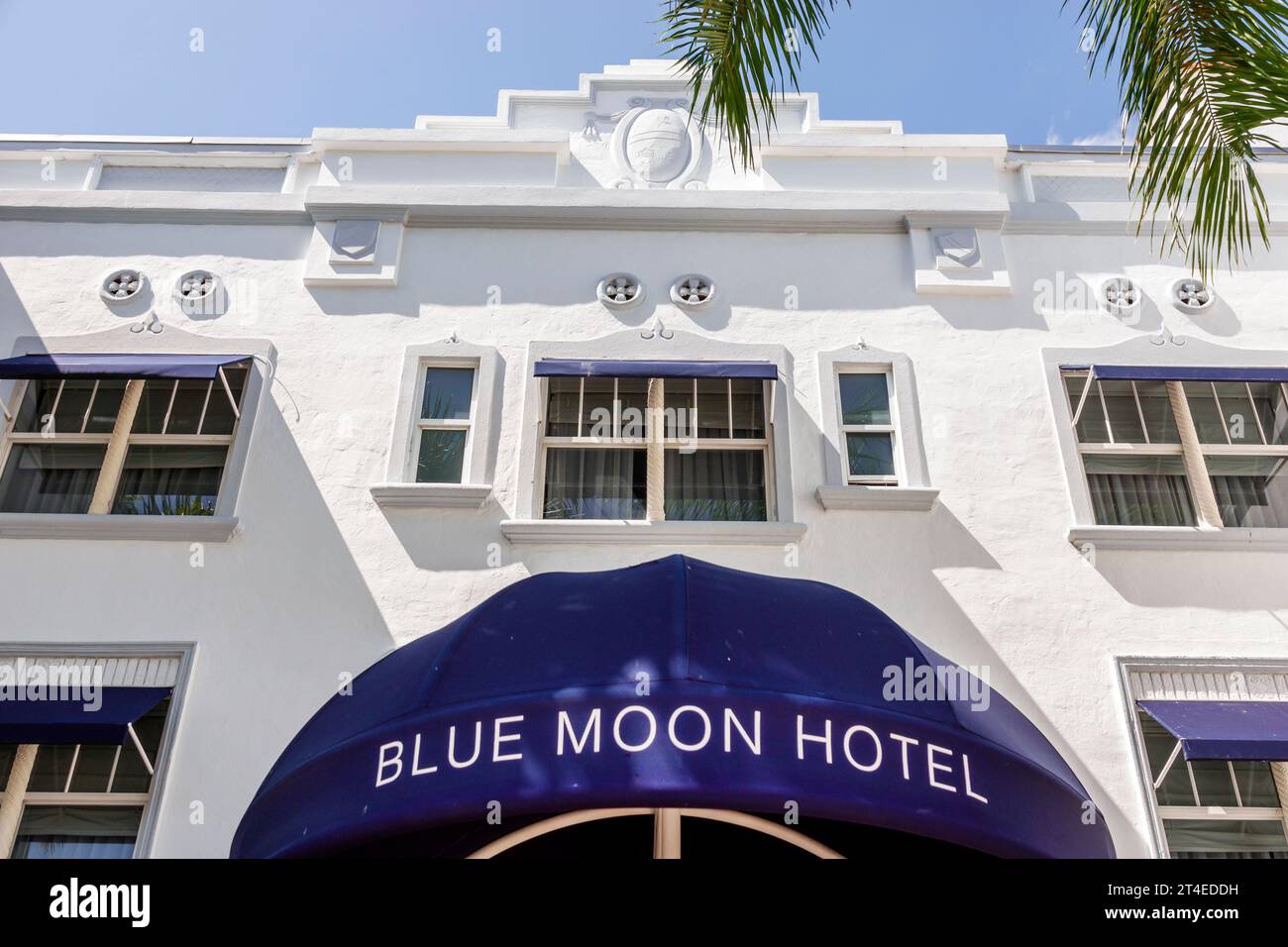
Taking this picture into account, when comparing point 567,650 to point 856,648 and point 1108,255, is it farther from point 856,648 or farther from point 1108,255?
point 1108,255

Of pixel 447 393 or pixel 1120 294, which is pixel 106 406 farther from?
pixel 1120 294

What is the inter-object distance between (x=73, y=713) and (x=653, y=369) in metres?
4.24

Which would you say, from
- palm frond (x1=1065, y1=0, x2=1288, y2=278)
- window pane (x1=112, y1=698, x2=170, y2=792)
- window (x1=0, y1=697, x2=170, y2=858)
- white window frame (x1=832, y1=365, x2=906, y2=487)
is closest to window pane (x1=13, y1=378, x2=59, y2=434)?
window (x1=0, y1=697, x2=170, y2=858)

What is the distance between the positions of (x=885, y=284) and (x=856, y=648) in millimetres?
4151

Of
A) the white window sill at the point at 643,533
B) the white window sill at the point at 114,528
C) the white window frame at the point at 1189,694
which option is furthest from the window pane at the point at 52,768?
the white window frame at the point at 1189,694

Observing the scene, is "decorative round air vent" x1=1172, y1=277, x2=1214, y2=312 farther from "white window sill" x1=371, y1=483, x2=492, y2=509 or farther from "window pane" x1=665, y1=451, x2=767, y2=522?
"white window sill" x1=371, y1=483, x2=492, y2=509

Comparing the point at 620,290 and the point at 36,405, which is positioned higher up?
the point at 620,290

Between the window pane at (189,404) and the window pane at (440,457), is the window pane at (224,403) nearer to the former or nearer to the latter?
the window pane at (189,404)

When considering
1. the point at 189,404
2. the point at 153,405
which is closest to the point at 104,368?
the point at 153,405

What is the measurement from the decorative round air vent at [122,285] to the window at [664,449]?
11.0ft

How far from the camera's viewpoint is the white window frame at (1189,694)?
6.00m

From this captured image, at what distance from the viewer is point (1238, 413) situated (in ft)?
24.4

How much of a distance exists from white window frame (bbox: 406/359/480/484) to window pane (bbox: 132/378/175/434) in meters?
1.90

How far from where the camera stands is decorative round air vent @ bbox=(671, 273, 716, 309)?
781cm
